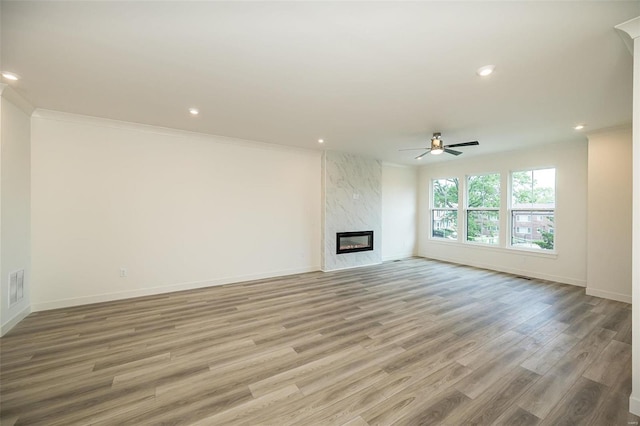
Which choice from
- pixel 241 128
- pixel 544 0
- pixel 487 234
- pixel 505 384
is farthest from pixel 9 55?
pixel 487 234

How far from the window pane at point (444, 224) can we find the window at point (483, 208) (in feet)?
1.29

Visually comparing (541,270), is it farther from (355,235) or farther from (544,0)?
(544,0)

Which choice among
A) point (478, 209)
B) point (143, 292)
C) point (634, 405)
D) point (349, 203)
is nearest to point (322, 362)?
point (634, 405)

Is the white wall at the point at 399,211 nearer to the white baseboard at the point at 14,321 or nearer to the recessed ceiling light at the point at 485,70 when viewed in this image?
the recessed ceiling light at the point at 485,70

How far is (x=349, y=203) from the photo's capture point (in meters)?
6.29

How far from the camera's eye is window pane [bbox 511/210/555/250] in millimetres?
5285

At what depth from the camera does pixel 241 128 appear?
4.31m

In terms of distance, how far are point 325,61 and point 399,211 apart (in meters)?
5.92

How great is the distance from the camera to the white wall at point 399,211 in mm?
7254

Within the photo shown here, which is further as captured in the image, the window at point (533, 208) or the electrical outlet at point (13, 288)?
the window at point (533, 208)

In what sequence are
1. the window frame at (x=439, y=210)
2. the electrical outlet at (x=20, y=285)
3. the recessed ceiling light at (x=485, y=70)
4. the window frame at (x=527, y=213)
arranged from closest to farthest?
the recessed ceiling light at (x=485, y=70), the electrical outlet at (x=20, y=285), the window frame at (x=527, y=213), the window frame at (x=439, y=210)

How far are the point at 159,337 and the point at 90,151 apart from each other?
10.1 ft

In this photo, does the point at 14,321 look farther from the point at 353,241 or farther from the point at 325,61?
the point at 353,241

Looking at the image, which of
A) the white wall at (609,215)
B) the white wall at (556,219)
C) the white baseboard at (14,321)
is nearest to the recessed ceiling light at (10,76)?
the white baseboard at (14,321)
